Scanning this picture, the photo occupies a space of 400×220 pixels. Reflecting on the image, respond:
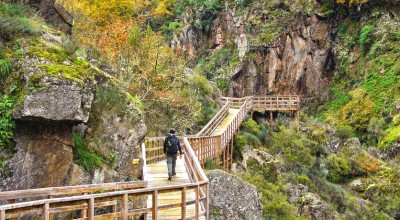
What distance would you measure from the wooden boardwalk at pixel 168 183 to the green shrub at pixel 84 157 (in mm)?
1522

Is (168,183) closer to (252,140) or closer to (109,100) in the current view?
(109,100)

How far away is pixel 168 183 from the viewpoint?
1170 cm

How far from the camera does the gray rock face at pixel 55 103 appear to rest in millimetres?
10008

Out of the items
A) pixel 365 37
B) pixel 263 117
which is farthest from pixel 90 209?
pixel 365 37

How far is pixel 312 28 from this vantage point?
41750 millimetres

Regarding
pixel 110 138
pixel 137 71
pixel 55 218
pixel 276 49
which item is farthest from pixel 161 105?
pixel 276 49

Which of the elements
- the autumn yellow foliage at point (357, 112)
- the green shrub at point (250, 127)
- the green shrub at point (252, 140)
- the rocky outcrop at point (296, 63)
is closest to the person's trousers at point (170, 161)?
the green shrub at point (252, 140)

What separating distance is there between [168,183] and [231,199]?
290 centimetres

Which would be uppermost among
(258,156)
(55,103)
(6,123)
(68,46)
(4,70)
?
(68,46)

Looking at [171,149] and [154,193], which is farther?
[171,149]

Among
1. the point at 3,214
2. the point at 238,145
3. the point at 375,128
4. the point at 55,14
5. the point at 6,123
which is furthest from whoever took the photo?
the point at 375,128

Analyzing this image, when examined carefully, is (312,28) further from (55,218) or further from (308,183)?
(55,218)

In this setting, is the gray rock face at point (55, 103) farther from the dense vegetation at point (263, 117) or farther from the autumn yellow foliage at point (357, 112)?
the autumn yellow foliage at point (357, 112)

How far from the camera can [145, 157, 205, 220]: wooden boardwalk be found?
1014 cm
